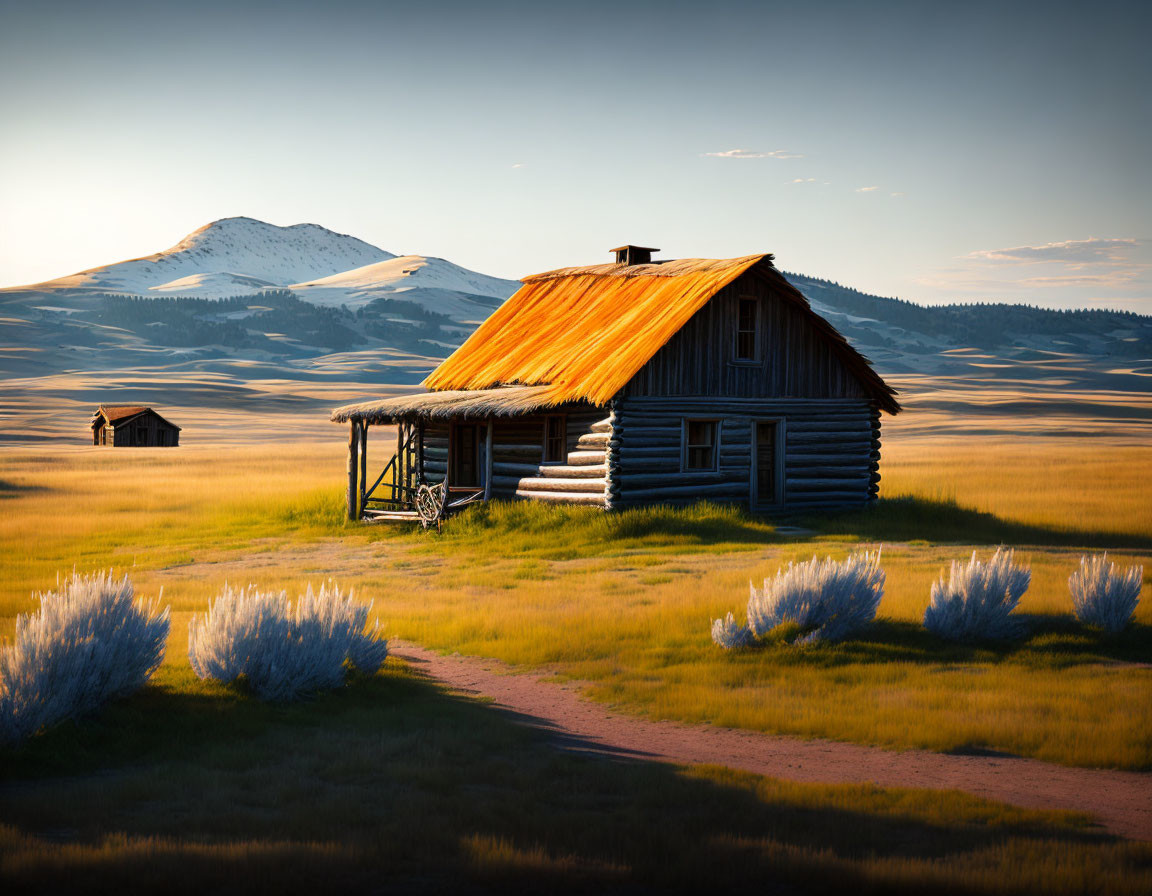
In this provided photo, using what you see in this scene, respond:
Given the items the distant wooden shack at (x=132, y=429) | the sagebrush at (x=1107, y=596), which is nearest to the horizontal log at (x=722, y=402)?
the sagebrush at (x=1107, y=596)

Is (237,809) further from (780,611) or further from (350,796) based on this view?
(780,611)

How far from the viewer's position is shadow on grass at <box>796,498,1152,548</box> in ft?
70.4

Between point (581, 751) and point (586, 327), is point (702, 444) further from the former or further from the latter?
point (581, 751)

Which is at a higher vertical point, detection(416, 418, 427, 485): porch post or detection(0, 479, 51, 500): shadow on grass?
detection(416, 418, 427, 485): porch post

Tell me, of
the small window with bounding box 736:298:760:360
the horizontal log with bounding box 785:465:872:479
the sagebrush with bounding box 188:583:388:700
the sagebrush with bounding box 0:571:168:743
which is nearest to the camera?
the sagebrush with bounding box 0:571:168:743

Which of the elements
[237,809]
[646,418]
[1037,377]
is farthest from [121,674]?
[1037,377]

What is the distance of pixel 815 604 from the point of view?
1155 cm

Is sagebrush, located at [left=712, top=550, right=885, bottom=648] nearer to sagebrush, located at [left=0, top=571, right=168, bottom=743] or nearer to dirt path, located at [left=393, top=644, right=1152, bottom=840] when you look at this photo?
dirt path, located at [left=393, top=644, right=1152, bottom=840]

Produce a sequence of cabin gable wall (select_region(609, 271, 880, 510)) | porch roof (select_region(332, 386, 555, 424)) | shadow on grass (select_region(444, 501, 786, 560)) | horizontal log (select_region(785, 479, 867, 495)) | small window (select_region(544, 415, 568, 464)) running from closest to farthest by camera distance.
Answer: shadow on grass (select_region(444, 501, 786, 560))
porch roof (select_region(332, 386, 555, 424))
cabin gable wall (select_region(609, 271, 880, 510))
small window (select_region(544, 415, 568, 464))
horizontal log (select_region(785, 479, 867, 495))

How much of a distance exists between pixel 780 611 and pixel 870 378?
1645 centimetres

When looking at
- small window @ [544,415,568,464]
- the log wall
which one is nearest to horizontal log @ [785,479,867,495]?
the log wall

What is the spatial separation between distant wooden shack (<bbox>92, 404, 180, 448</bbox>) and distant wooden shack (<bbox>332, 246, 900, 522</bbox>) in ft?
130

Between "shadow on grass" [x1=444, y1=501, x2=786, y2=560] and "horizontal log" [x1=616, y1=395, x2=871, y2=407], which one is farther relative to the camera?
"horizontal log" [x1=616, y1=395, x2=871, y2=407]

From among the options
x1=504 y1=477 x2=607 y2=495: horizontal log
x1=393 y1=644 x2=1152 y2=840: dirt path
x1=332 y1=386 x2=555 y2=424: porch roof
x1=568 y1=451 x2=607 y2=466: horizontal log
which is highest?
x1=332 y1=386 x2=555 y2=424: porch roof
